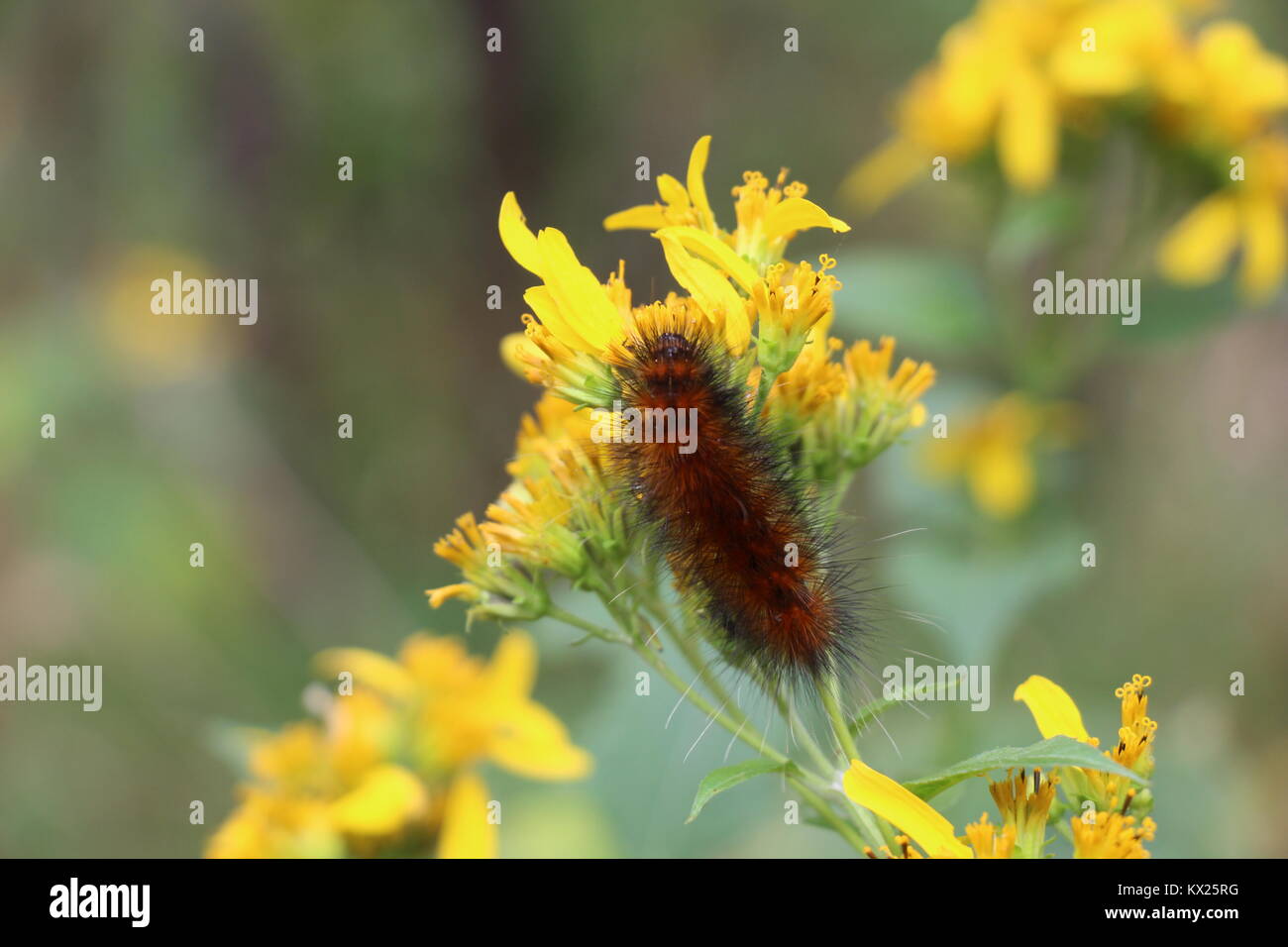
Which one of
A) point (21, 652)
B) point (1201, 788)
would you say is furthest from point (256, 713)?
point (1201, 788)

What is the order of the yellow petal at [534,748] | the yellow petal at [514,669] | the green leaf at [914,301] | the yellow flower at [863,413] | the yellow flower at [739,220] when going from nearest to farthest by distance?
1. the yellow flower at [739,220]
2. the yellow flower at [863,413]
3. the yellow petal at [534,748]
4. the yellow petal at [514,669]
5. the green leaf at [914,301]

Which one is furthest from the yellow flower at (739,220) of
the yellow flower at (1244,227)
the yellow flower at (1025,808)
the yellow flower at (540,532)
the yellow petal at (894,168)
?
the yellow petal at (894,168)

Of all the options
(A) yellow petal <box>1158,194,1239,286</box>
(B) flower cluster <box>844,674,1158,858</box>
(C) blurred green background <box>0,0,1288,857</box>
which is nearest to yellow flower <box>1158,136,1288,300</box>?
(A) yellow petal <box>1158,194,1239,286</box>

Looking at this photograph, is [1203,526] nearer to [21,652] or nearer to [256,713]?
[256,713]

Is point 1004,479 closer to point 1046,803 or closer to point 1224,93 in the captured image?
point 1224,93

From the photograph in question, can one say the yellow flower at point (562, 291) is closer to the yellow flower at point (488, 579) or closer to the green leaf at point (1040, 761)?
the yellow flower at point (488, 579)

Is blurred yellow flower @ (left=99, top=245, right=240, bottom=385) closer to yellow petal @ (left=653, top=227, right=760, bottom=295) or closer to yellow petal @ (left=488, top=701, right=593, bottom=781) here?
yellow petal @ (left=488, top=701, right=593, bottom=781)
